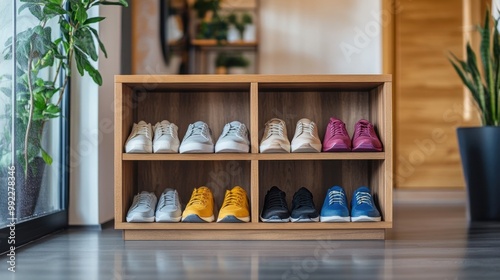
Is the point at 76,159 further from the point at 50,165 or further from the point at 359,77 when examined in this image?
the point at 359,77

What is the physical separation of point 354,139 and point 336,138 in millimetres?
76

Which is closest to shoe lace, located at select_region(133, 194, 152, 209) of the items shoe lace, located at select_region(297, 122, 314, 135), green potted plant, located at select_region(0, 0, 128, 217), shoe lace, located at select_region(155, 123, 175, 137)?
shoe lace, located at select_region(155, 123, 175, 137)

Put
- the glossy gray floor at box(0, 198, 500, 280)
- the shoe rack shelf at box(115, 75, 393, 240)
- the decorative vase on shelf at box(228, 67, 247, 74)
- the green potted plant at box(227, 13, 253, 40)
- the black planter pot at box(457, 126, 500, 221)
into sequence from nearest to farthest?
the glossy gray floor at box(0, 198, 500, 280) < the shoe rack shelf at box(115, 75, 393, 240) < the black planter pot at box(457, 126, 500, 221) < the green potted plant at box(227, 13, 253, 40) < the decorative vase on shelf at box(228, 67, 247, 74)

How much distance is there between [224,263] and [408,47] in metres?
3.30

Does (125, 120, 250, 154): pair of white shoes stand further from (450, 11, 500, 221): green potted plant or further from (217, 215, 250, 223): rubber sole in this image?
(450, 11, 500, 221): green potted plant

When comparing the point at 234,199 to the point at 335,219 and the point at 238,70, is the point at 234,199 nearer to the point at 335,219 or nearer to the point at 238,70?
the point at 335,219

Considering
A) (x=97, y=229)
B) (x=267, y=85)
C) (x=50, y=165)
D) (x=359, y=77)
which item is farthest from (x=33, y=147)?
(x=359, y=77)

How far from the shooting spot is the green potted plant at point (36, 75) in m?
2.07

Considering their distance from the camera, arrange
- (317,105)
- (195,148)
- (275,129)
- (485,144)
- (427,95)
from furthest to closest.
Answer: (427,95)
(485,144)
(317,105)
(275,129)
(195,148)

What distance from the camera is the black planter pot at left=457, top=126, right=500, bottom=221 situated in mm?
2936

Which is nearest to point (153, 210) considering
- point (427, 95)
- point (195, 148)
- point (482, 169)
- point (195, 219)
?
point (195, 219)

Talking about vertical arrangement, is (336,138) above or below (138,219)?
above

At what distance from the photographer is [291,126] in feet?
8.05

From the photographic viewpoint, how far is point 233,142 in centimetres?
214
